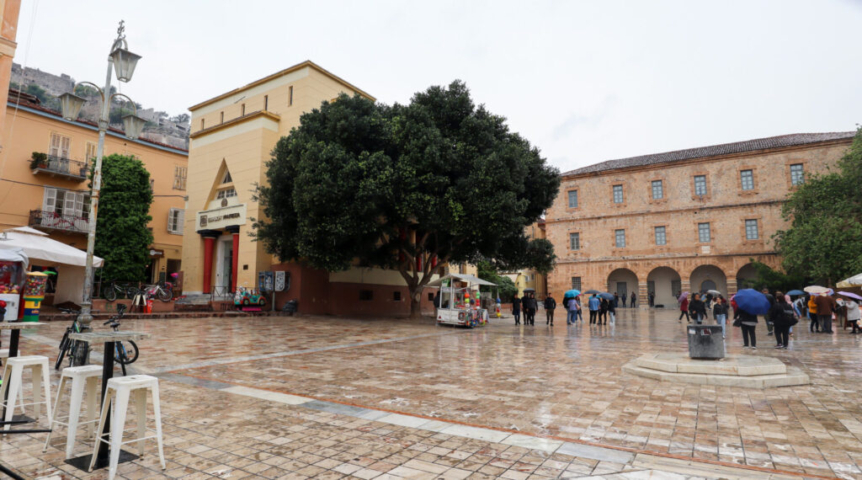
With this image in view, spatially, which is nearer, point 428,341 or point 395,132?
point 428,341

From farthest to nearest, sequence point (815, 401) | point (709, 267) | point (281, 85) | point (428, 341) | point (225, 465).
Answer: point (709, 267) → point (281, 85) → point (428, 341) → point (815, 401) → point (225, 465)

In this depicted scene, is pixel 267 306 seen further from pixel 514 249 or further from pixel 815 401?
pixel 815 401

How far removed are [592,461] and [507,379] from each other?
12.1ft

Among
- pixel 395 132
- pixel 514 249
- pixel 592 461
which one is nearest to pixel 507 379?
pixel 592 461

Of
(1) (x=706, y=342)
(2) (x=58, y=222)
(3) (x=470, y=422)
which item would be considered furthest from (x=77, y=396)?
(2) (x=58, y=222)

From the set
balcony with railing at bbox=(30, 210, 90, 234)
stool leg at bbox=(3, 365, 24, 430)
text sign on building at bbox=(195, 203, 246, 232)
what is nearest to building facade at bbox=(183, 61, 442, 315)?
text sign on building at bbox=(195, 203, 246, 232)

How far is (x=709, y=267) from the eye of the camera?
3734cm

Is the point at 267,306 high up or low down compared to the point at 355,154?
down

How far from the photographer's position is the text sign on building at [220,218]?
25.4m

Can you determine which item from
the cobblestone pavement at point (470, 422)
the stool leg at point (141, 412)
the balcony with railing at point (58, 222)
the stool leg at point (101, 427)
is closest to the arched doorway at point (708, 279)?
the cobblestone pavement at point (470, 422)

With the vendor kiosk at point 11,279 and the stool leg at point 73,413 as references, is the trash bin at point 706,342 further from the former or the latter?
the vendor kiosk at point 11,279

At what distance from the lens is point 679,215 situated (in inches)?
1486

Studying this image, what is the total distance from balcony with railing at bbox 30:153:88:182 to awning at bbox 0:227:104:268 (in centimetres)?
1202

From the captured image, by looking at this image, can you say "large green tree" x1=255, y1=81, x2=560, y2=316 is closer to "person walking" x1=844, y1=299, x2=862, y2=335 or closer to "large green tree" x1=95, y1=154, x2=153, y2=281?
"large green tree" x1=95, y1=154, x2=153, y2=281
